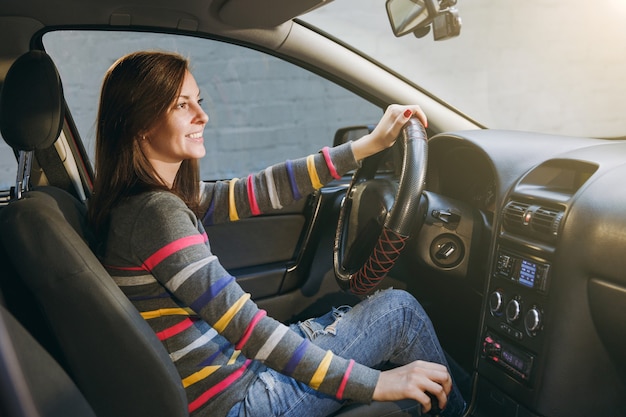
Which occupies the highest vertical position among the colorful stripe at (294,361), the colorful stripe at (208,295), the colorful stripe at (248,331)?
the colorful stripe at (208,295)

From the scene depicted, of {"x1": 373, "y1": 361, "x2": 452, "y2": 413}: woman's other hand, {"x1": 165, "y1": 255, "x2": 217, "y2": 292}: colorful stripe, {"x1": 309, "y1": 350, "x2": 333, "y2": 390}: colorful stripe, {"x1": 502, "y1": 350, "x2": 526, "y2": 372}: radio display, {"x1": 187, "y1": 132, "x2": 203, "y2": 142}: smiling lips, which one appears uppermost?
{"x1": 187, "y1": 132, "x2": 203, "y2": 142}: smiling lips

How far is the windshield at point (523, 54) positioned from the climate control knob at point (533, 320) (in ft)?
4.27

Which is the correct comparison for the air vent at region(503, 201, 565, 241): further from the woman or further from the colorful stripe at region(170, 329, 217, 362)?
the colorful stripe at region(170, 329, 217, 362)

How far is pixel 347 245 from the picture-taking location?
1.57 metres

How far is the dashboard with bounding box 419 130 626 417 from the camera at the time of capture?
3.94 ft

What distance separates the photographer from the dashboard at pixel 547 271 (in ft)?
3.94

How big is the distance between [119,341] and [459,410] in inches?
34.6

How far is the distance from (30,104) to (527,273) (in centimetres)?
117

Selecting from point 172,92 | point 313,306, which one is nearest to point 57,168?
point 172,92

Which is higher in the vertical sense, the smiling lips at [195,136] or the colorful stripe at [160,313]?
the smiling lips at [195,136]

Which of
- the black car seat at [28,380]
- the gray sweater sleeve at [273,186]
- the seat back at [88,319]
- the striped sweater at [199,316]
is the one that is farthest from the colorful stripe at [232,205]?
the black car seat at [28,380]

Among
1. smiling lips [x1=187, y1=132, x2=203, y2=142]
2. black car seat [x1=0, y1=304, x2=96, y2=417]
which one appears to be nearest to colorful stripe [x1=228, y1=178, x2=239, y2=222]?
smiling lips [x1=187, y1=132, x2=203, y2=142]

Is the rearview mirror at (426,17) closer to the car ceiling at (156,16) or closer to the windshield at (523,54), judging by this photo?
the car ceiling at (156,16)

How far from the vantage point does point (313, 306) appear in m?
2.24
